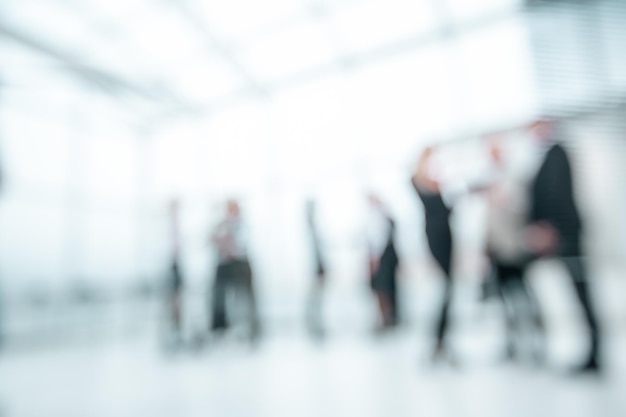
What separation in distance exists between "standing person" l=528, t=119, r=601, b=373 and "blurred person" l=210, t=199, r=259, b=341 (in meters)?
2.46

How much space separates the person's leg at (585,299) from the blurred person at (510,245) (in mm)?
348

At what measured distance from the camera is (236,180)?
7410 mm

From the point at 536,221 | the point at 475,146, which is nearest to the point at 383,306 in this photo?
the point at 536,221

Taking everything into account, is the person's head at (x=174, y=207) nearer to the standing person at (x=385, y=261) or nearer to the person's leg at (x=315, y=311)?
the person's leg at (x=315, y=311)

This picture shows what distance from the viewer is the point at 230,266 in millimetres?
3793

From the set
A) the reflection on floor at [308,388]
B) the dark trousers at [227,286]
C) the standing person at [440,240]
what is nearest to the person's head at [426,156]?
the standing person at [440,240]

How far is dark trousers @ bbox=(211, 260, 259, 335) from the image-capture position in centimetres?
380

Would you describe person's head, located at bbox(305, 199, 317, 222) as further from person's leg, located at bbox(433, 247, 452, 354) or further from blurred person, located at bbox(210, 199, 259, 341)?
person's leg, located at bbox(433, 247, 452, 354)

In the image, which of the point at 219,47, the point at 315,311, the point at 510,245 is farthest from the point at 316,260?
the point at 219,47

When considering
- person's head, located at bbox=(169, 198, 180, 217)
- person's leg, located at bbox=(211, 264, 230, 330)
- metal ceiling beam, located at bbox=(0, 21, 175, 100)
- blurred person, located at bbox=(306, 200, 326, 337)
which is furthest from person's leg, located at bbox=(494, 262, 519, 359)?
metal ceiling beam, located at bbox=(0, 21, 175, 100)

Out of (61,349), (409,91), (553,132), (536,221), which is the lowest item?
(61,349)

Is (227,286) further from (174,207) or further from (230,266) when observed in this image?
(174,207)

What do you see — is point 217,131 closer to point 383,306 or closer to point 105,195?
point 105,195

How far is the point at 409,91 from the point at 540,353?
493 centimetres
